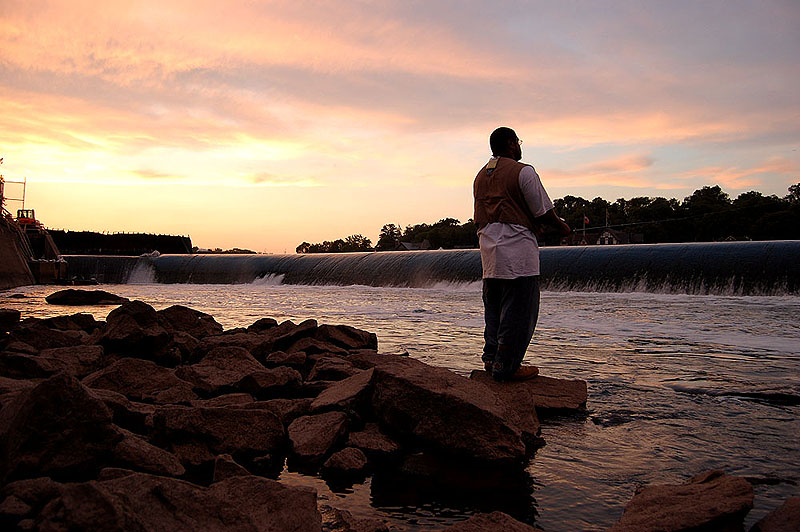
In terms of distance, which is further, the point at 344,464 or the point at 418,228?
the point at 418,228

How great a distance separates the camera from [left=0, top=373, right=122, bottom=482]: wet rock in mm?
2887

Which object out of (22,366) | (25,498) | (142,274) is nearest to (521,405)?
(25,498)

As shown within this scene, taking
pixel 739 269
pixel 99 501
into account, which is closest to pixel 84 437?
pixel 99 501

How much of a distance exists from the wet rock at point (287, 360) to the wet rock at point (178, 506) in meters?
3.45

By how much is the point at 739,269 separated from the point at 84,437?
21.7m

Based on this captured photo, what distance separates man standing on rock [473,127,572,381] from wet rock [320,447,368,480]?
1.83 metres

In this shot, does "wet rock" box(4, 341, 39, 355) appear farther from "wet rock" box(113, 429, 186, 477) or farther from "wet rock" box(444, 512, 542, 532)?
"wet rock" box(444, 512, 542, 532)

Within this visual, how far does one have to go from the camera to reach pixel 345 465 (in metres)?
3.56

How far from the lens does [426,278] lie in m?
28.1

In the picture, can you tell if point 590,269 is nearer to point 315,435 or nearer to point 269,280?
point 269,280

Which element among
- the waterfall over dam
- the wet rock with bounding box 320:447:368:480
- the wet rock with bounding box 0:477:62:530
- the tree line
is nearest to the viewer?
the wet rock with bounding box 0:477:62:530

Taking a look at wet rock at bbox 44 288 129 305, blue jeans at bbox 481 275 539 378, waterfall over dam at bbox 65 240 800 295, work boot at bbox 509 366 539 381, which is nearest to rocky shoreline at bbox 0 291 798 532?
work boot at bbox 509 366 539 381

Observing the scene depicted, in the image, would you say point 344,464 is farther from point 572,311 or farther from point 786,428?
point 572,311

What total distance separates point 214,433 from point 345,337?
395 centimetres
